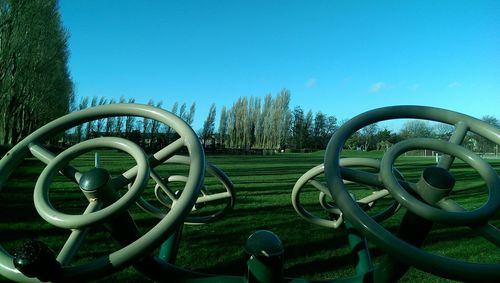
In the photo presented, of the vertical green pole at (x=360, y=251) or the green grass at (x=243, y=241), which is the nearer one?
the vertical green pole at (x=360, y=251)

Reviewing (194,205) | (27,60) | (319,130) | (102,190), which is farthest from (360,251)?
(319,130)

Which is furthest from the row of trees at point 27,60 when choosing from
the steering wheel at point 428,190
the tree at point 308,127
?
the tree at point 308,127

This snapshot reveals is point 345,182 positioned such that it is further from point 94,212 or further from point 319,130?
point 319,130

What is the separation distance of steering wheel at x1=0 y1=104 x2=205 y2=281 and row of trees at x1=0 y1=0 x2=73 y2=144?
18996 mm

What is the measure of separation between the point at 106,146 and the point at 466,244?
12.9 ft

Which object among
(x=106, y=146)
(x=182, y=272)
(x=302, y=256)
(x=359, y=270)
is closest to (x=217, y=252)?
(x=302, y=256)

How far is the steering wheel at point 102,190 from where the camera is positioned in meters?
0.81

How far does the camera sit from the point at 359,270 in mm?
1660

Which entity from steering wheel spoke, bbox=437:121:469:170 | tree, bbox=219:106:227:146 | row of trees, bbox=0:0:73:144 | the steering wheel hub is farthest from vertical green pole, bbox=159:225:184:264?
tree, bbox=219:106:227:146

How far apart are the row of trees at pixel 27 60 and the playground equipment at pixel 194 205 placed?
62.9ft

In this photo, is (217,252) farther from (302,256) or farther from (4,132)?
(4,132)

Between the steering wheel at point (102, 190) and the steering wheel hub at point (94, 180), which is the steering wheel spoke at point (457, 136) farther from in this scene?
the steering wheel hub at point (94, 180)

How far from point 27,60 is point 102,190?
69.9 feet

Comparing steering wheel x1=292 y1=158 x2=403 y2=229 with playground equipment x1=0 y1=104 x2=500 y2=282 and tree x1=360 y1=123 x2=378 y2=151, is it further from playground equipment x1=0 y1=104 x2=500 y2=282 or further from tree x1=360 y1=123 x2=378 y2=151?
tree x1=360 y1=123 x2=378 y2=151
